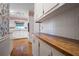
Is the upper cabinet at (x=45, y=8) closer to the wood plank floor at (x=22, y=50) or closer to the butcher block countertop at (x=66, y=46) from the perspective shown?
the butcher block countertop at (x=66, y=46)

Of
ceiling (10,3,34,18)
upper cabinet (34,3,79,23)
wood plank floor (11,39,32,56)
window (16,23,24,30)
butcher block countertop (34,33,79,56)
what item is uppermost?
ceiling (10,3,34,18)

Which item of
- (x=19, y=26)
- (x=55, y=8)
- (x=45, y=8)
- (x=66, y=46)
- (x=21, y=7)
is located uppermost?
(x=21, y=7)

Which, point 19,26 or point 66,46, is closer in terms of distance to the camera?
point 66,46

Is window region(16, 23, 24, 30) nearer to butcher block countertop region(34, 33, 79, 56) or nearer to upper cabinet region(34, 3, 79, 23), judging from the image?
upper cabinet region(34, 3, 79, 23)

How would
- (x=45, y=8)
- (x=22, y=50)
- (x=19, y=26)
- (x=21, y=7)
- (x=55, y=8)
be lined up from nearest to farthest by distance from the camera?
1. (x=55, y=8)
2. (x=45, y=8)
3. (x=22, y=50)
4. (x=21, y=7)
5. (x=19, y=26)

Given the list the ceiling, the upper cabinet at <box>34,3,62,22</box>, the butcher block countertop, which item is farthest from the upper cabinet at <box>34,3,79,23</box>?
the ceiling

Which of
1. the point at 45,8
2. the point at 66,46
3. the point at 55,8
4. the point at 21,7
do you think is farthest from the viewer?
the point at 21,7

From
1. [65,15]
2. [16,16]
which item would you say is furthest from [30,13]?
[65,15]

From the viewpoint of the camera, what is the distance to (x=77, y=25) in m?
1.28

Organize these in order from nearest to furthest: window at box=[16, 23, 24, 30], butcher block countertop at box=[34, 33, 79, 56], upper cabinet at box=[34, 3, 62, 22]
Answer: butcher block countertop at box=[34, 33, 79, 56] < upper cabinet at box=[34, 3, 62, 22] < window at box=[16, 23, 24, 30]

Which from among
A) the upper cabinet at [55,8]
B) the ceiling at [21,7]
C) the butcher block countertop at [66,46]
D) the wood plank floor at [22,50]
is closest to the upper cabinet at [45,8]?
the upper cabinet at [55,8]

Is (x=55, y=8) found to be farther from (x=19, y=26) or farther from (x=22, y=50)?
(x=19, y=26)

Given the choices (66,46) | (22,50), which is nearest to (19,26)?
(22,50)

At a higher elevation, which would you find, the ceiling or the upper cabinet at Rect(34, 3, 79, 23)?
→ the ceiling
